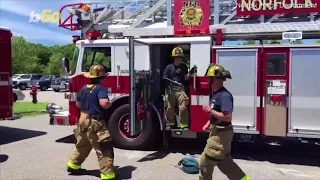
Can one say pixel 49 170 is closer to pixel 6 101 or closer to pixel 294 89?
pixel 6 101

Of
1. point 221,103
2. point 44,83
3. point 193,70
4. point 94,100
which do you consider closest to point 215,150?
point 221,103

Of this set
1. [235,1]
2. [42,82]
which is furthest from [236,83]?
[42,82]

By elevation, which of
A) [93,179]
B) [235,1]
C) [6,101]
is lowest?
[93,179]

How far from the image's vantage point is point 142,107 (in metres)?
7.04

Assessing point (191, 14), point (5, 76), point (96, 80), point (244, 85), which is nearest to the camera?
point (96, 80)

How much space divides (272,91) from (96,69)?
3.05m

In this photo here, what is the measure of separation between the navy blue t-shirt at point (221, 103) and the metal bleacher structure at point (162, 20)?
2.84 metres

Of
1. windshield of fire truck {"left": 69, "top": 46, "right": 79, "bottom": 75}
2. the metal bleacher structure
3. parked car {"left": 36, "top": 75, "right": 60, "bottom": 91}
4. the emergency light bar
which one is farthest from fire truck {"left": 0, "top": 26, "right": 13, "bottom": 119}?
parked car {"left": 36, "top": 75, "right": 60, "bottom": 91}

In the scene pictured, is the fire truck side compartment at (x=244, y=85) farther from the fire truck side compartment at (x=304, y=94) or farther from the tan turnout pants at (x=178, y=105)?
the tan turnout pants at (x=178, y=105)

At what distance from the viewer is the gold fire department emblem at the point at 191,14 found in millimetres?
7199

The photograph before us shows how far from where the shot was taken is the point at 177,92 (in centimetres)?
736

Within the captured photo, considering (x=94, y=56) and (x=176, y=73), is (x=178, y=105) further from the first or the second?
(x=94, y=56)

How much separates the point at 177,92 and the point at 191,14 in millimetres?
1538

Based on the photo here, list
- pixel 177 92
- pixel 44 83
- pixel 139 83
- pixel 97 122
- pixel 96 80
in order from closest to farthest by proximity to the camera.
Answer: pixel 97 122
pixel 96 80
pixel 139 83
pixel 177 92
pixel 44 83
